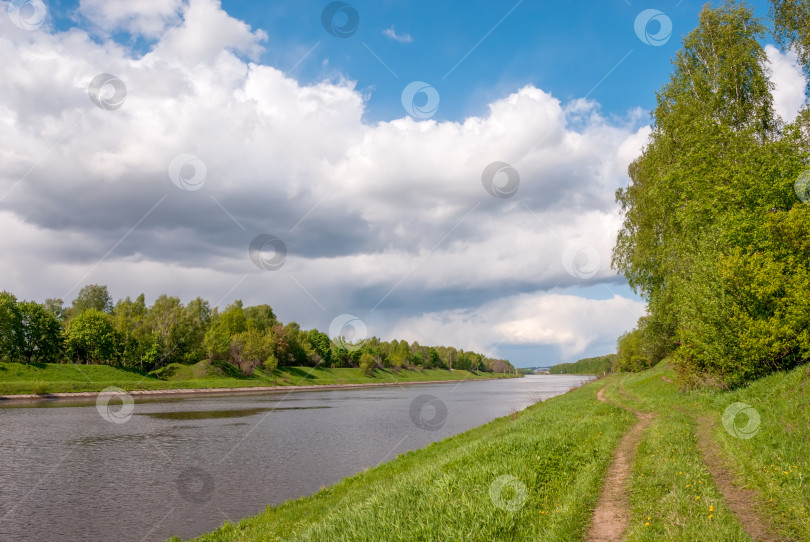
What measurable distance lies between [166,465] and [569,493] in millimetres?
22511

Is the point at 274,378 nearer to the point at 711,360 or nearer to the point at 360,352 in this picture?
the point at 360,352

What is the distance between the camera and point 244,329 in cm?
15438

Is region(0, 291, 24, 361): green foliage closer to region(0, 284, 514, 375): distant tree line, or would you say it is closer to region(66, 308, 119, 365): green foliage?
region(0, 284, 514, 375): distant tree line

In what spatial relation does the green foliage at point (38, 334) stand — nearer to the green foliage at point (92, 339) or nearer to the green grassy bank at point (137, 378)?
the green foliage at point (92, 339)

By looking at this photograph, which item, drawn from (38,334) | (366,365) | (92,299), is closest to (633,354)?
(366,365)

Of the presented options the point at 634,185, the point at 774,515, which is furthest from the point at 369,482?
the point at 634,185

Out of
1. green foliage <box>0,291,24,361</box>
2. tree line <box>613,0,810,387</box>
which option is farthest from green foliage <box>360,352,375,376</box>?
tree line <box>613,0,810,387</box>

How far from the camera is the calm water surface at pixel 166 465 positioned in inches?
669

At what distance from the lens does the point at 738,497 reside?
10578mm

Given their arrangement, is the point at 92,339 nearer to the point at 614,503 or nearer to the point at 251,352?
the point at 251,352

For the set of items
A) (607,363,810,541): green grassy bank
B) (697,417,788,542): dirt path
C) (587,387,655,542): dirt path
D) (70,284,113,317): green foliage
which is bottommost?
(587,387,655,542): dirt path

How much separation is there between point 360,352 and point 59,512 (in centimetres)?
17203

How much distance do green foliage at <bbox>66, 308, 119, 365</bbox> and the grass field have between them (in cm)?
10248

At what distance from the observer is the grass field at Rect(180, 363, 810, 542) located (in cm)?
915
